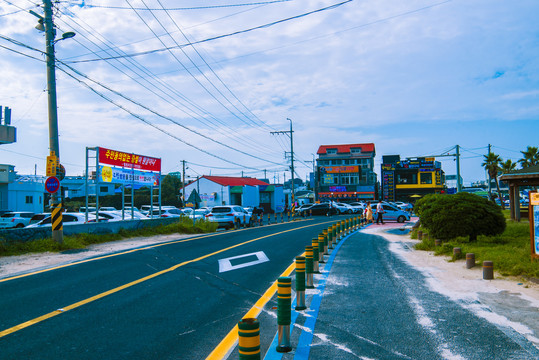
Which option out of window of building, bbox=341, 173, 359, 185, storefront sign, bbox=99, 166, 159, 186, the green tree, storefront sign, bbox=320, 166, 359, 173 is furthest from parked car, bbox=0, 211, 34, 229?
window of building, bbox=341, 173, 359, 185

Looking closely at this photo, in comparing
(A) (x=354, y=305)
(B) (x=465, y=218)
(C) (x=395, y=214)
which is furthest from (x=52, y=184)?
(C) (x=395, y=214)

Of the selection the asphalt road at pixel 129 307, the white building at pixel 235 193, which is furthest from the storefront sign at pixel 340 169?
the asphalt road at pixel 129 307

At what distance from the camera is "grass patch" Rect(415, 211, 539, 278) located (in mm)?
9414

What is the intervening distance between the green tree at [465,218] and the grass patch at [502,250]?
260mm

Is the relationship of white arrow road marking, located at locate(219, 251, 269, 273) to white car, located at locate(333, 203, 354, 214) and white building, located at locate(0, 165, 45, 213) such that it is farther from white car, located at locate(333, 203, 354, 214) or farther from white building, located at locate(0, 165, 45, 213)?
white car, located at locate(333, 203, 354, 214)

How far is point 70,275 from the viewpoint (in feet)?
31.8

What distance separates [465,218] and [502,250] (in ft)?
8.49

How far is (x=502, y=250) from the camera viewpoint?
38.6 feet

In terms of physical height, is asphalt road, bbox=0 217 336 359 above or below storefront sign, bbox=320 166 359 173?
below

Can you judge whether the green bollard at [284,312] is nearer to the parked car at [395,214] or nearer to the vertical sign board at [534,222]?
the vertical sign board at [534,222]

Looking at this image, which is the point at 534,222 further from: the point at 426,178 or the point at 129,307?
the point at 426,178

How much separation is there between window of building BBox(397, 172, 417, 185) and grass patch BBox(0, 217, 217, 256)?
54.2 meters

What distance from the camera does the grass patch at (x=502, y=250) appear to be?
30.9 ft

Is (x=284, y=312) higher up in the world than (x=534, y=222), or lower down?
lower down
